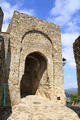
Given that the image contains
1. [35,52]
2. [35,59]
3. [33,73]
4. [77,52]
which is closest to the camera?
[77,52]

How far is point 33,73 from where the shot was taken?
11773 mm

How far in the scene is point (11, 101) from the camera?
6.77m

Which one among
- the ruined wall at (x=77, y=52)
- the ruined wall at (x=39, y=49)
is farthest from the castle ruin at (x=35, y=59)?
the ruined wall at (x=77, y=52)

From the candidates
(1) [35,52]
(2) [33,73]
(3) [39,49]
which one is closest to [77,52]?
(3) [39,49]

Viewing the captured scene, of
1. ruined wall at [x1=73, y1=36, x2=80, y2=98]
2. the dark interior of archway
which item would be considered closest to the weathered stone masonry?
the dark interior of archway

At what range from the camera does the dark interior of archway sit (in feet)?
33.3

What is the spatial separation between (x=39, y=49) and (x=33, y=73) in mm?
3649

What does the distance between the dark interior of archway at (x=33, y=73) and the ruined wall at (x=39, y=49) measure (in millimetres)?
722

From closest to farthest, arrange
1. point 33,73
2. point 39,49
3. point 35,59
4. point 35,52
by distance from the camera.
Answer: point 39,49
point 35,52
point 35,59
point 33,73

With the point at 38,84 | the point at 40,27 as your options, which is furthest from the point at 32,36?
the point at 38,84

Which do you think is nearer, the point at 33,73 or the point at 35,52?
the point at 35,52

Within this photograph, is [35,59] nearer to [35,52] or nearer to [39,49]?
[35,52]

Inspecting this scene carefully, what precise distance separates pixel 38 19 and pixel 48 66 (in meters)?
4.38

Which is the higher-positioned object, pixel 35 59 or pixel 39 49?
pixel 39 49
